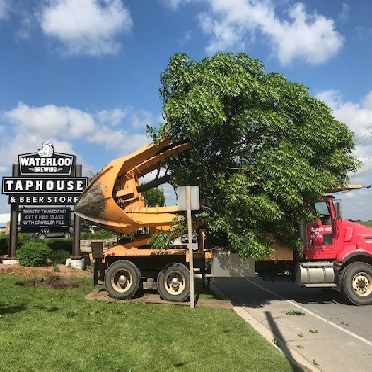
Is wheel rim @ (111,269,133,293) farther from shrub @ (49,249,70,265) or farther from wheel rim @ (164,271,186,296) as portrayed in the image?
shrub @ (49,249,70,265)

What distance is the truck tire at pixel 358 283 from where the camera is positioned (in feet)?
38.9

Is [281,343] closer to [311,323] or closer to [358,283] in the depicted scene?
[311,323]

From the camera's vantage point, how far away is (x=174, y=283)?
38.6 feet

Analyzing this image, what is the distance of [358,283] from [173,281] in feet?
16.5

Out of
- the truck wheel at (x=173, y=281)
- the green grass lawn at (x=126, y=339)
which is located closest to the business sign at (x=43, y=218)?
the green grass lawn at (x=126, y=339)

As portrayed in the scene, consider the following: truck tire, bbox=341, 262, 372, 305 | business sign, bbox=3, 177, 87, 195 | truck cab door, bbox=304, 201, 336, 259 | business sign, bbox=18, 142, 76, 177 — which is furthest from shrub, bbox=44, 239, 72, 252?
truck tire, bbox=341, 262, 372, 305

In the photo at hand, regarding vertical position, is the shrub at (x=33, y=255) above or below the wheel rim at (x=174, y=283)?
above

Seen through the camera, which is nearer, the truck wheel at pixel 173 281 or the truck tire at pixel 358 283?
the truck wheel at pixel 173 281

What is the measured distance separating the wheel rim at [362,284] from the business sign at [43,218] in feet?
48.5

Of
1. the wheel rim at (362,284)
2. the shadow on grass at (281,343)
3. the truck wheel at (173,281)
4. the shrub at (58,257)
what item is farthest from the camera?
the shrub at (58,257)

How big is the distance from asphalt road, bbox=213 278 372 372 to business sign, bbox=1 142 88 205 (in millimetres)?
9615

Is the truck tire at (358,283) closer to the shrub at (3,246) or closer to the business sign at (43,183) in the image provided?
the business sign at (43,183)

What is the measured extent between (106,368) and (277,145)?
7050 mm

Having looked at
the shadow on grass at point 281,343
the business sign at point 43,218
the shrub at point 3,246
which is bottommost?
the shadow on grass at point 281,343
